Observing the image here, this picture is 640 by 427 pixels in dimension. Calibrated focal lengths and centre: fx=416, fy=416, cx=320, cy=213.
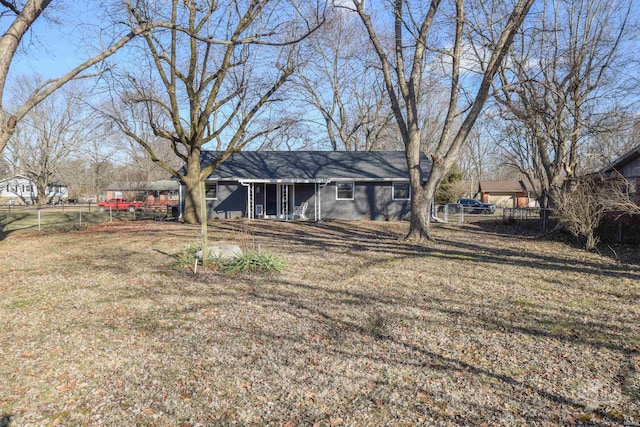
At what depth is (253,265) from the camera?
7812 millimetres

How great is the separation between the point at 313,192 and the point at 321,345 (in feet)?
56.5

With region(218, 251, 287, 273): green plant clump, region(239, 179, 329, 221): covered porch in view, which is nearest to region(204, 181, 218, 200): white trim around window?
region(239, 179, 329, 221): covered porch

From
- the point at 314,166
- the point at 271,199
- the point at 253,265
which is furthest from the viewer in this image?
the point at 314,166

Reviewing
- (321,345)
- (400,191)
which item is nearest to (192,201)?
(400,191)

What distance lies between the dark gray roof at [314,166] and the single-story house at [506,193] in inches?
1074

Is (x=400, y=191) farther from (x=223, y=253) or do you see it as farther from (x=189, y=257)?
(x=189, y=257)

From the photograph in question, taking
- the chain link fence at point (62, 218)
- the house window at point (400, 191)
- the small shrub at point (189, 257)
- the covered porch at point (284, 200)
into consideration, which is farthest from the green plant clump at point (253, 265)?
the house window at point (400, 191)

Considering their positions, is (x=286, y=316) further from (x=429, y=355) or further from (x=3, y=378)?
(x=3, y=378)

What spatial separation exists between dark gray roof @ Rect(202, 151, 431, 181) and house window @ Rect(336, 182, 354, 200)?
0.44m

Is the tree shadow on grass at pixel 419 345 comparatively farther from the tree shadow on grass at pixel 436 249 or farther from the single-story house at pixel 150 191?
the single-story house at pixel 150 191

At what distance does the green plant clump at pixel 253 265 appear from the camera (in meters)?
7.77

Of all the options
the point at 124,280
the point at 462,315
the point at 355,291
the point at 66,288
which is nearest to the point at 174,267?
the point at 124,280

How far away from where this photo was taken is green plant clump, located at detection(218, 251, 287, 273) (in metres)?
7.77

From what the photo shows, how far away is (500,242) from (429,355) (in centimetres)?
945
